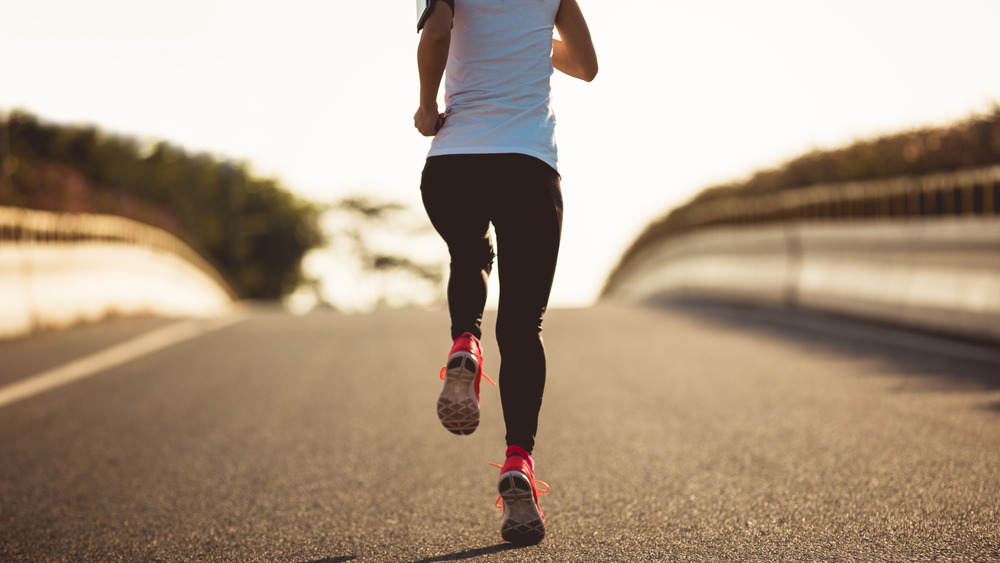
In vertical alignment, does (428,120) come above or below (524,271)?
above

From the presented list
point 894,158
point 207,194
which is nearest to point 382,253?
point 207,194

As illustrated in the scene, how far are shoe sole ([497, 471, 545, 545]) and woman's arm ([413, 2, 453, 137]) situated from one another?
1.26m

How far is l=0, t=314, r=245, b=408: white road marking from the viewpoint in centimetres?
844

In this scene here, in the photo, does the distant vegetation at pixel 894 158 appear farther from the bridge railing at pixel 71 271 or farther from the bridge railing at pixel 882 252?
the bridge railing at pixel 71 271

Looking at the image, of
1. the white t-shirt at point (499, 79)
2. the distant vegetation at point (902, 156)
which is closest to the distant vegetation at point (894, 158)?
the distant vegetation at point (902, 156)

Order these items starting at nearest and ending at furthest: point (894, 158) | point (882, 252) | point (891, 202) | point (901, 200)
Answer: point (882, 252) → point (901, 200) → point (891, 202) → point (894, 158)

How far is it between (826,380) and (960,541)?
4.36 metres

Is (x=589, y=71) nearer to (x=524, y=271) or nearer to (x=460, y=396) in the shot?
(x=524, y=271)

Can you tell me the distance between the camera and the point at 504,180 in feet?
13.0

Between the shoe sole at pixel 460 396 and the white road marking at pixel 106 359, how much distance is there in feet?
15.9

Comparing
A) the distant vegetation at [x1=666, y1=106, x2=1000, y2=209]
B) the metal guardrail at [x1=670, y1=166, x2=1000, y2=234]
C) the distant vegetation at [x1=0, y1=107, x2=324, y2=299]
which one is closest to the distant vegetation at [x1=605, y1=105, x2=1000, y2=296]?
the distant vegetation at [x1=666, y1=106, x2=1000, y2=209]

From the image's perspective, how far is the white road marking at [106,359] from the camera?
8438 millimetres

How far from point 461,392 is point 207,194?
94.4 m

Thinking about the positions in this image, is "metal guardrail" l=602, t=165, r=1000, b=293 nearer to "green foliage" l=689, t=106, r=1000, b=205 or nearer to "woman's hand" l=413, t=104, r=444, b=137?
"green foliage" l=689, t=106, r=1000, b=205
